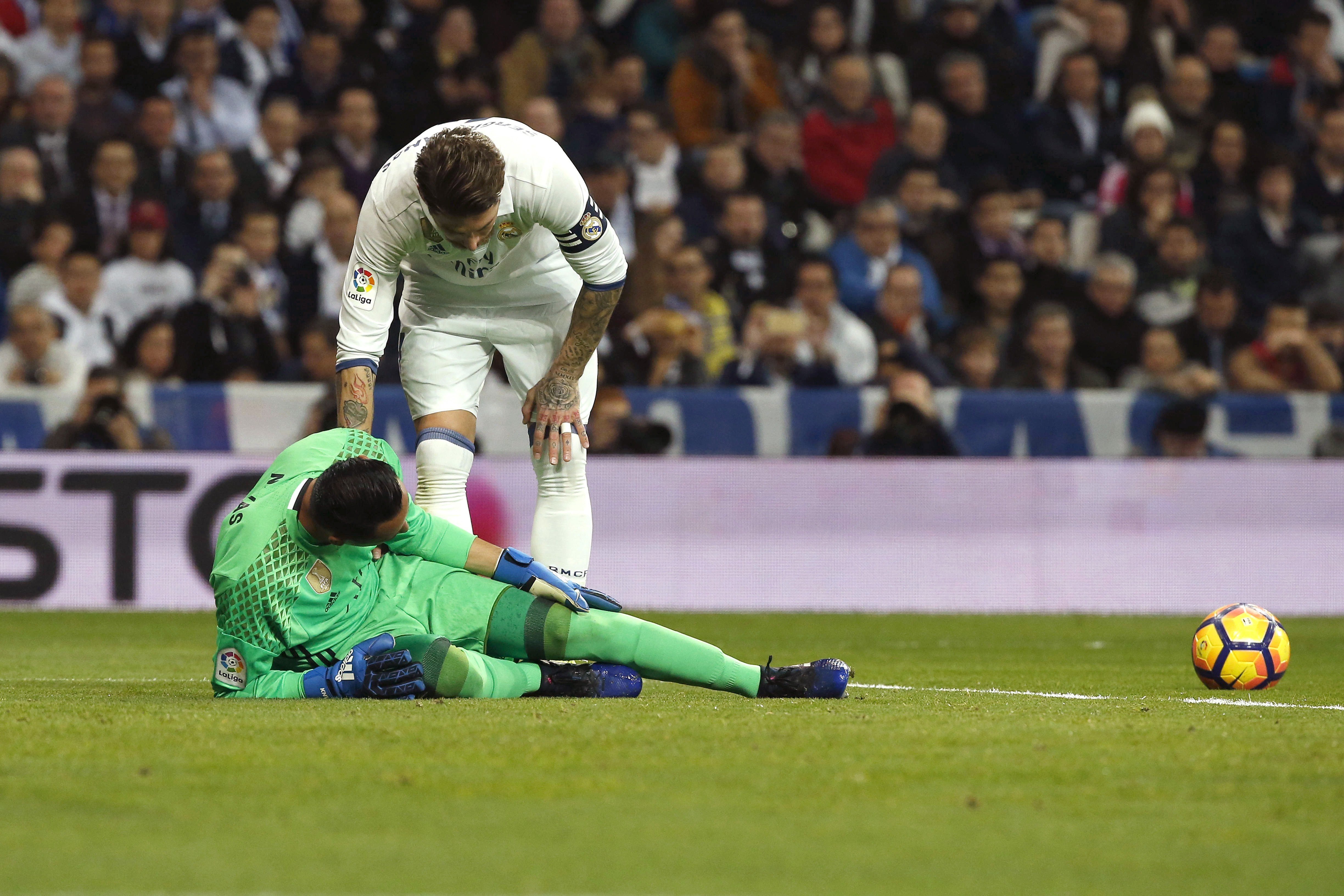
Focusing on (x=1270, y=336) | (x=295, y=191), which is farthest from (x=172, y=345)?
(x=1270, y=336)

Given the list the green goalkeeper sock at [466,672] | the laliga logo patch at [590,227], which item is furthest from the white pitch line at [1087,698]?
the laliga logo patch at [590,227]

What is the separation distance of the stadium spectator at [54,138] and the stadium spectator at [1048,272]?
24.1 ft

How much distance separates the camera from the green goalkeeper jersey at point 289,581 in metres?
6.20

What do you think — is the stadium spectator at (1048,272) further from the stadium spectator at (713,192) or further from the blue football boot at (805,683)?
the blue football boot at (805,683)

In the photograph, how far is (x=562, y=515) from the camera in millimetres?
7672

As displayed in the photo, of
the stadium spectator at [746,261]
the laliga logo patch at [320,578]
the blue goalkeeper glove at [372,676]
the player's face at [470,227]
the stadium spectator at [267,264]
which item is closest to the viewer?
the blue goalkeeper glove at [372,676]

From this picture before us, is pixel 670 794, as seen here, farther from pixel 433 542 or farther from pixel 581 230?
pixel 581 230

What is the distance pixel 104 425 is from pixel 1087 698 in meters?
7.53

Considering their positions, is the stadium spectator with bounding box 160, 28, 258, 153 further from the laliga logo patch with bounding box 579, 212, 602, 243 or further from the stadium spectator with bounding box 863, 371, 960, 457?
Result: the laliga logo patch with bounding box 579, 212, 602, 243

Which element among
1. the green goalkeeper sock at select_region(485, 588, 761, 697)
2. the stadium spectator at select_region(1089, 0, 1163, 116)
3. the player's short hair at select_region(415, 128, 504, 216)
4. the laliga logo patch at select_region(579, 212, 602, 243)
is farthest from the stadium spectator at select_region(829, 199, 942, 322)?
the green goalkeeper sock at select_region(485, 588, 761, 697)

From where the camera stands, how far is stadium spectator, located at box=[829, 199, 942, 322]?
14.3 metres

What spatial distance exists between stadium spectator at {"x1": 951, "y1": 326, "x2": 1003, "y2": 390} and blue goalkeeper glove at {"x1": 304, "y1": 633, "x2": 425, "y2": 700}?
25.2 feet

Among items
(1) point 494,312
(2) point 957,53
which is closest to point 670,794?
(1) point 494,312

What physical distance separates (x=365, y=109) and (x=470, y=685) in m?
9.19
